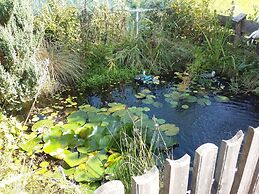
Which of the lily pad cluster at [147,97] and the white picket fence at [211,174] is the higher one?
the white picket fence at [211,174]

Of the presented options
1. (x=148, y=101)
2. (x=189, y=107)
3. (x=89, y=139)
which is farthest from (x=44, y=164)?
(x=189, y=107)

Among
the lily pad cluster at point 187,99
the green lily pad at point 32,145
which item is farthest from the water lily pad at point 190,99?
the green lily pad at point 32,145

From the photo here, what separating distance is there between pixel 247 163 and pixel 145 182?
0.61m

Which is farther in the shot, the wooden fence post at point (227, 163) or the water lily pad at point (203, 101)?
the water lily pad at point (203, 101)

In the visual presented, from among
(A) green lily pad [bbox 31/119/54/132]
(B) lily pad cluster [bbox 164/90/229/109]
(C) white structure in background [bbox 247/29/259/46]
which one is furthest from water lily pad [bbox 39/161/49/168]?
(C) white structure in background [bbox 247/29/259/46]

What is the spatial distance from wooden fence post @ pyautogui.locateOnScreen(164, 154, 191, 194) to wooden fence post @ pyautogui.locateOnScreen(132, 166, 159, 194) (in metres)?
0.08

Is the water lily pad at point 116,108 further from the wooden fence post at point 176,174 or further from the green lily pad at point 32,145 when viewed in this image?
the wooden fence post at point 176,174

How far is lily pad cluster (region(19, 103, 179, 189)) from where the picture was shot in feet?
8.09

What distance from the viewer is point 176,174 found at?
1154 millimetres

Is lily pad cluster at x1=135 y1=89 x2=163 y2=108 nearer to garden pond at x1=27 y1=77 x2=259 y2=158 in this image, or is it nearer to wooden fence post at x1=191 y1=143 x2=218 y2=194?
garden pond at x1=27 y1=77 x2=259 y2=158

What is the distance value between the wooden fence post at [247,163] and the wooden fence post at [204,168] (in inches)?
7.8

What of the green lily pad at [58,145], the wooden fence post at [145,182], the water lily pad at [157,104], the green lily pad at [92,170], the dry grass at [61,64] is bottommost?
the green lily pad at [92,170]

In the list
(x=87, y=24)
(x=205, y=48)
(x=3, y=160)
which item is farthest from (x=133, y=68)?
(x=3, y=160)

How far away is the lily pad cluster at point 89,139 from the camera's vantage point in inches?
97.1
